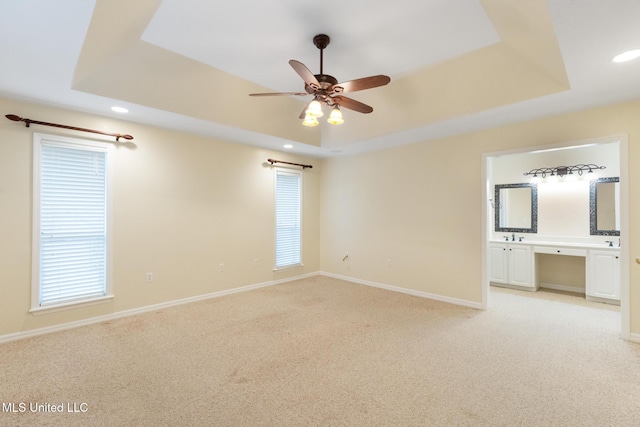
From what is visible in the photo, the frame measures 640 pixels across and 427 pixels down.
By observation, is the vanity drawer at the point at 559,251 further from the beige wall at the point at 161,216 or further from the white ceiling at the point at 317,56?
the beige wall at the point at 161,216

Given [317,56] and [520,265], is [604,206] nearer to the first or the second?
[520,265]

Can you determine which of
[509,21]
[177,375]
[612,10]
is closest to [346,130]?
[509,21]

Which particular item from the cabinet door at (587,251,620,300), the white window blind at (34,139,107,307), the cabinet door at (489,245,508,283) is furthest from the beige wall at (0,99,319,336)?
the cabinet door at (587,251,620,300)

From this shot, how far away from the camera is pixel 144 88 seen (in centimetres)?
311

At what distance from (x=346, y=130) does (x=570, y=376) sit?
153 inches

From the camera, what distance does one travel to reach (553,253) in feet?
15.0

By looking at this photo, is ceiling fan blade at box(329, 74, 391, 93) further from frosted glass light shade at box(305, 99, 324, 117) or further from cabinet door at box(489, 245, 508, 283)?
cabinet door at box(489, 245, 508, 283)

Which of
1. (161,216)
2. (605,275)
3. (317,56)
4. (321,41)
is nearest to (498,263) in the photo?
(605,275)

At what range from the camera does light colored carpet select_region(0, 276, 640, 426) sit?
1.90 m

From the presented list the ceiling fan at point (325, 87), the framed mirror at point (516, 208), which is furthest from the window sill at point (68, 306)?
the framed mirror at point (516, 208)

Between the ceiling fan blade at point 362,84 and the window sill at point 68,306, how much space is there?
11.6 ft

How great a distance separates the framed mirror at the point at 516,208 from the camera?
5188 mm

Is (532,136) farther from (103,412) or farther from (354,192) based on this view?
(103,412)

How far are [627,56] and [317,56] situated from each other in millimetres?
2564
